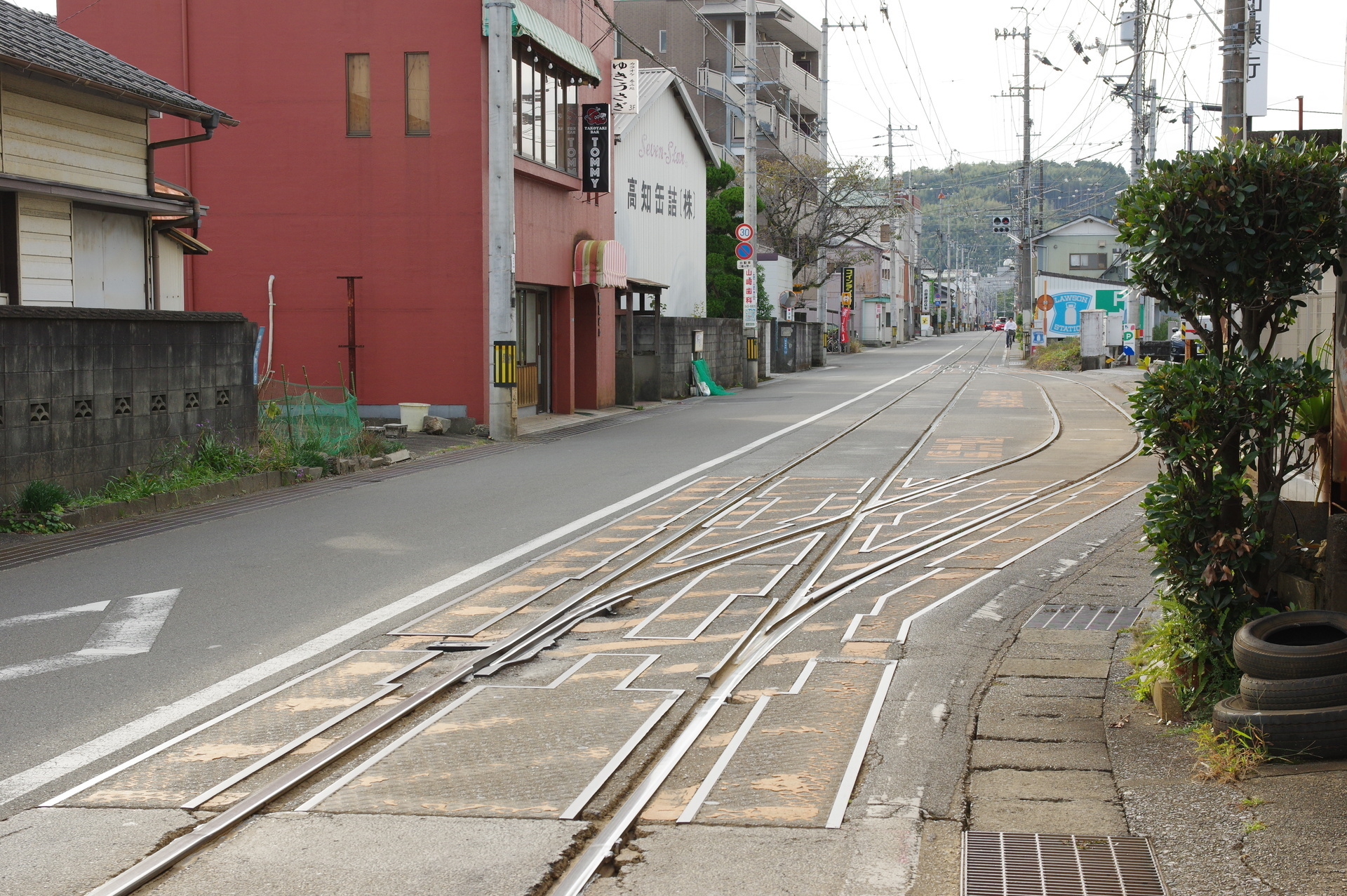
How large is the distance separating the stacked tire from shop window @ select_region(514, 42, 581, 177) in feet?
66.9

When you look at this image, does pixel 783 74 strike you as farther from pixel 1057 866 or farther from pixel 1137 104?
pixel 1057 866

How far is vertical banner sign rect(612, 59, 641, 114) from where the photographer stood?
Answer: 2984 cm

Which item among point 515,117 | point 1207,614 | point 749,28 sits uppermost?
point 749,28

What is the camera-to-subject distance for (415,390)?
2323cm

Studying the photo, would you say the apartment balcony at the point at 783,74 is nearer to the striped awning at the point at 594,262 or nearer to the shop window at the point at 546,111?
the shop window at the point at 546,111

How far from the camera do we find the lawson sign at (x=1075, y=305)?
188ft

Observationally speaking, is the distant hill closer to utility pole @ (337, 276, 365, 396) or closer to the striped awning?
the striped awning

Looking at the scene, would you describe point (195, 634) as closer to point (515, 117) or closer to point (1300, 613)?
point (1300, 613)

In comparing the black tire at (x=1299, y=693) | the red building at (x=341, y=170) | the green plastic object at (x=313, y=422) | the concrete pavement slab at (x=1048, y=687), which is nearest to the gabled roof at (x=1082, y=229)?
the red building at (x=341, y=170)

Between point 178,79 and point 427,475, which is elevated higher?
point 178,79

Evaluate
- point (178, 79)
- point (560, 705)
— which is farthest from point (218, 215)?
point (560, 705)

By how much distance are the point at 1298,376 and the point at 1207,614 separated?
4.09 feet

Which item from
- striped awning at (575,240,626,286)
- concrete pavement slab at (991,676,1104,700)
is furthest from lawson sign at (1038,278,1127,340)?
concrete pavement slab at (991,676,1104,700)

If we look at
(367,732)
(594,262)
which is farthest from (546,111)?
(367,732)
